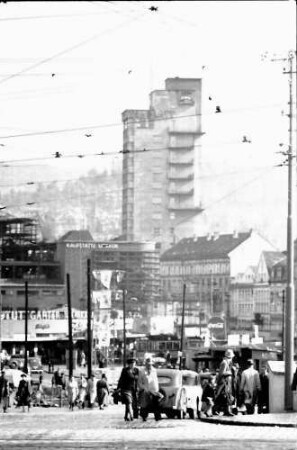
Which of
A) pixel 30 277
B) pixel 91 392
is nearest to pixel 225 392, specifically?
pixel 91 392

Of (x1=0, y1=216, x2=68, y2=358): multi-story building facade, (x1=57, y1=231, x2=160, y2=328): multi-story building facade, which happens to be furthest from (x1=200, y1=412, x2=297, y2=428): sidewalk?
(x1=57, y1=231, x2=160, y2=328): multi-story building facade

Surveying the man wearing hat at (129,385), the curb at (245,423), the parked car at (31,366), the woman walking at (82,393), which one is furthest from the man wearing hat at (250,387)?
the parked car at (31,366)

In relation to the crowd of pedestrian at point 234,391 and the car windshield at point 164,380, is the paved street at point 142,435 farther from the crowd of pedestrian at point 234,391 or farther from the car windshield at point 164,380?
the car windshield at point 164,380

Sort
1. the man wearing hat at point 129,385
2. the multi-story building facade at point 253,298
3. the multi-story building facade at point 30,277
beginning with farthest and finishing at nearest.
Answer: the multi-story building facade at point 253,298 → the multi-story building facade at point 30,277 → the man wearing hat at point 129,385

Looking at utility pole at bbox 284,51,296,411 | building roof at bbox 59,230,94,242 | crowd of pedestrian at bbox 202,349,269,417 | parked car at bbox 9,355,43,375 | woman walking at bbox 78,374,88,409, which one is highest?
building roof at bbox 59,230,94,242

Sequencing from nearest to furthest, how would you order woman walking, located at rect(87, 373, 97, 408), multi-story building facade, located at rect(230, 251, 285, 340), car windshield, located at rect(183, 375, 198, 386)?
car windshield, located at rect(183, 375, 198, 386), woman walking, located at rect(87, 373, 97, 408), multi-story building facade, located at rect(230, 251, 285, 340)

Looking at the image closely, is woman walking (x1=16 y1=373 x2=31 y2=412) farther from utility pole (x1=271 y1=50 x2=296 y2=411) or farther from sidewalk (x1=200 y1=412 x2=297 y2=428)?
sidewalk (x1=200 y1=412 x2=297 y2=428)

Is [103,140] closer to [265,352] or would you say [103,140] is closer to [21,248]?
[265,352]

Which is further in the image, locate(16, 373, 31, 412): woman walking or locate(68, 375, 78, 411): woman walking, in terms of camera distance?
locate(68, 375, 78, 411): woman walking
